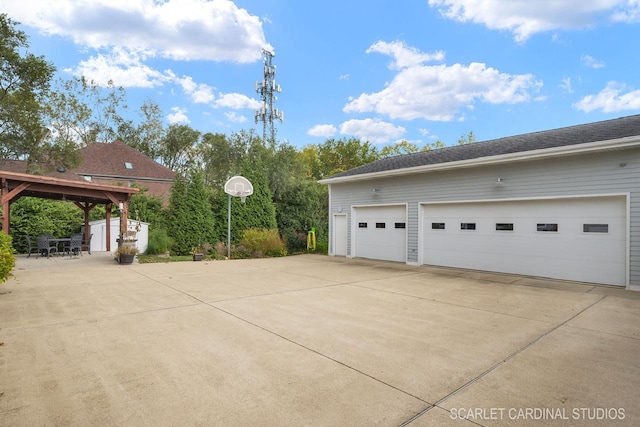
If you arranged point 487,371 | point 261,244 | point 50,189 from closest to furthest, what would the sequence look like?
point 487,371, point 50,189, point 261,244

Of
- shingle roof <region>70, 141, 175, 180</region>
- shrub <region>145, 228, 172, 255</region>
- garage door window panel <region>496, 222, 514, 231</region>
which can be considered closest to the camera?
garage door window panel <region>496, 222, 514, 231</region>

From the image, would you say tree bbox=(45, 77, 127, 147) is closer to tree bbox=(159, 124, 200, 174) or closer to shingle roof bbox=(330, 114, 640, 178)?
tree bbox=(159, 124, 200, 174)

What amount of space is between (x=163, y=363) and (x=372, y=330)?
242 cm

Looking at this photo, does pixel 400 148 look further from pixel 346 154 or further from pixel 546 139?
pixel 546 139

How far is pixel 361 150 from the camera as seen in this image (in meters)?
30.8

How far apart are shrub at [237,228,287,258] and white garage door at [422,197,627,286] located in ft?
19.3

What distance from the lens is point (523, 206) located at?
8.54 meters

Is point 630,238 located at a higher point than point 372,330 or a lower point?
higher

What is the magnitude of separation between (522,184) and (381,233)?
188 inches

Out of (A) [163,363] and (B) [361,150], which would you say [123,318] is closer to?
(A) [163,363]

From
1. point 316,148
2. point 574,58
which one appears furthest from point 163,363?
point 316,148

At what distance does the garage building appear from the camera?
7086mm

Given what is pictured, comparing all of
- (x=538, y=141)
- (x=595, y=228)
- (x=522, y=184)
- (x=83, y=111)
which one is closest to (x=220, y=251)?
(x=522, y=184)

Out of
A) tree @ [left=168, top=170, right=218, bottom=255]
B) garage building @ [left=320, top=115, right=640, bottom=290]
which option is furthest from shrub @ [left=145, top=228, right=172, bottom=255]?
garage building @ [left=320, top=115, right=640, bottom=290]
